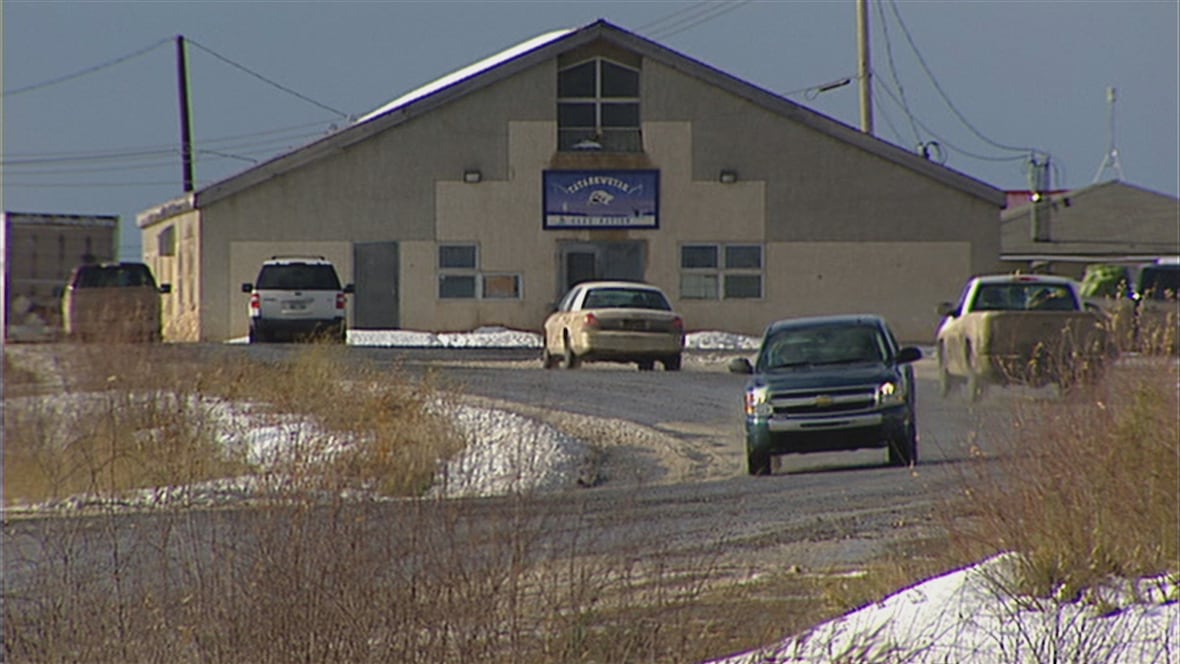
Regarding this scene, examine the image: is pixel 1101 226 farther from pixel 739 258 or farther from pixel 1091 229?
pixel 739 258

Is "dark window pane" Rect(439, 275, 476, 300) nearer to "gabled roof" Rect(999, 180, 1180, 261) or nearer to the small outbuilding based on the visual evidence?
the small outbuilding

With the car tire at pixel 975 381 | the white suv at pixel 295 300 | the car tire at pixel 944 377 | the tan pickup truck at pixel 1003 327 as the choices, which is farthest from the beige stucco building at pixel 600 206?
the car tire at pixel 975 381

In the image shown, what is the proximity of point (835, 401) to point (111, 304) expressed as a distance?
51.6 feet

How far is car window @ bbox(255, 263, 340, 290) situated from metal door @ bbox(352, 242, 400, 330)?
8.32m

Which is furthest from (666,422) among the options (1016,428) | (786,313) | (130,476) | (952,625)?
(786,313)

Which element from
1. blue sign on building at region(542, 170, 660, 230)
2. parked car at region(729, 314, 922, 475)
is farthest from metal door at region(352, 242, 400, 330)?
parked car at region(729, 314, 922, 475)

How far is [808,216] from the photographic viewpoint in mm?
46688

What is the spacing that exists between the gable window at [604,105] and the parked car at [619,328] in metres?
14.5

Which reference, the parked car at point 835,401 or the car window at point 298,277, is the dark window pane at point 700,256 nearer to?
the car window at point 298,277

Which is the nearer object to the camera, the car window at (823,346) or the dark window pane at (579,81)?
the car window at (823,346)

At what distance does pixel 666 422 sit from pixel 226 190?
23253mm

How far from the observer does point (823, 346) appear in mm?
20734

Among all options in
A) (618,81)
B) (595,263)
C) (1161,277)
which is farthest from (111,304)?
(1161,277)

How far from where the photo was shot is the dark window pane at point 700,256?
46.6 m
